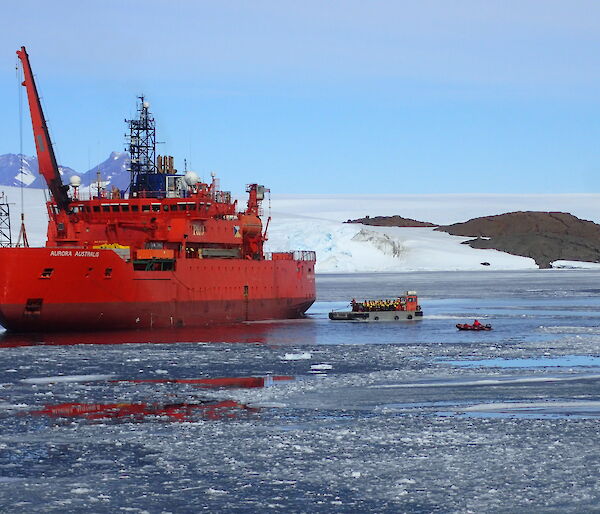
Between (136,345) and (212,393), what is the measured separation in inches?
519

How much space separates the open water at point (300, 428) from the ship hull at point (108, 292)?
4131 mm

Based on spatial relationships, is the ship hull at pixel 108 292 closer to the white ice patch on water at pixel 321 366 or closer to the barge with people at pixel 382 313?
the barge with people at pixel 382 313

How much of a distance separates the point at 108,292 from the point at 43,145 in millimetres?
12125

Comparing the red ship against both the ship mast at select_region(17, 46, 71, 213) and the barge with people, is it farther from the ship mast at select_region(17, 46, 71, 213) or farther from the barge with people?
the barge with people

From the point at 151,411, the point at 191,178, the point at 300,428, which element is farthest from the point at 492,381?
the point at 191,178

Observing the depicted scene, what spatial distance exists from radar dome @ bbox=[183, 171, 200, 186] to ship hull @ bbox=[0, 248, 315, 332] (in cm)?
445

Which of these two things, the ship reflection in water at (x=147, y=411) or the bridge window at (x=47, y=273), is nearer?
Result: the ship reflection in water at (x=147, y=411)

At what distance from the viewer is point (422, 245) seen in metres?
180

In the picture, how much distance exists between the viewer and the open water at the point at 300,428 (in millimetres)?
15812

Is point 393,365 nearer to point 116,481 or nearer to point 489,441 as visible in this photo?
point 489,441

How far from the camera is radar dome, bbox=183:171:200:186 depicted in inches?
2060

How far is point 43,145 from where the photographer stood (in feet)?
173

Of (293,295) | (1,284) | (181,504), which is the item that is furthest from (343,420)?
(293,295)

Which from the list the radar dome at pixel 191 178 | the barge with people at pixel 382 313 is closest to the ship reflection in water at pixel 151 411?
the radar dome at pixel 191 178
